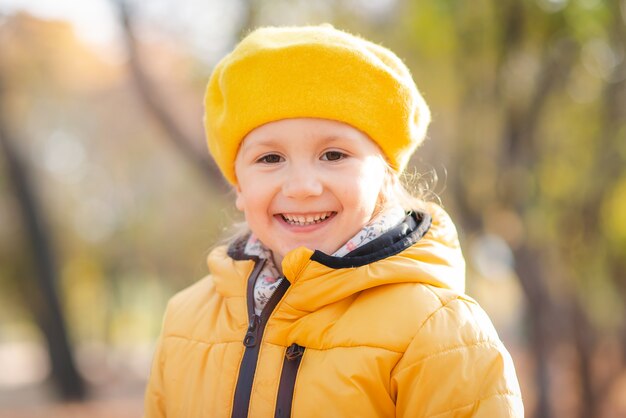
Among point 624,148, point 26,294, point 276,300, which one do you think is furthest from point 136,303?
point 276,300

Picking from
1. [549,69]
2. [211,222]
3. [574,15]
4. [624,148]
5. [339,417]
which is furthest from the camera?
[211,222]

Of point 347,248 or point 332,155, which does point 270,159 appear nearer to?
point 332,155

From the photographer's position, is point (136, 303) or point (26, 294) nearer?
point (26, 294)

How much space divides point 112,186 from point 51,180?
1.67 metres

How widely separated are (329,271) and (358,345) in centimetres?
22

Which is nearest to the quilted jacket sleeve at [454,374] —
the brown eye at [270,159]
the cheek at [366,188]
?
the cheek at [366,188]

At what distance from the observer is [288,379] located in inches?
73.0

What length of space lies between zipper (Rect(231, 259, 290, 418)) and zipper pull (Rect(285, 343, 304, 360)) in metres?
0.10

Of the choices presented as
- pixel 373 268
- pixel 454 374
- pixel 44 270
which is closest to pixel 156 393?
pixel 373 268

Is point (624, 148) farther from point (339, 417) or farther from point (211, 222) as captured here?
point (211, 222)

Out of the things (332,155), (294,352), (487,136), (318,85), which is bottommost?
(294,352)

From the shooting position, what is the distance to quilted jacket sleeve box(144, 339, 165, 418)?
2258mm

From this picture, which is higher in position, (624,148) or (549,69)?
(549,69)

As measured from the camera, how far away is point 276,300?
200cm
